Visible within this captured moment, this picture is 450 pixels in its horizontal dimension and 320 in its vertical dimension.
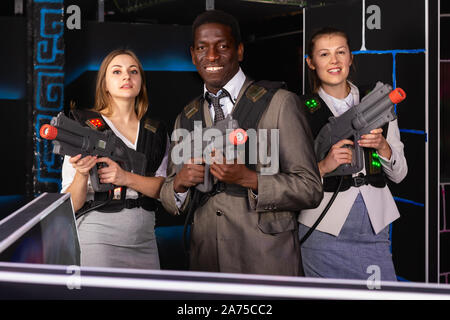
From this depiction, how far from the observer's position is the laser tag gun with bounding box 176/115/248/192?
150 cm

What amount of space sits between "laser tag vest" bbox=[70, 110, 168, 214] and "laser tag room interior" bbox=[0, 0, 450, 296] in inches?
24.1

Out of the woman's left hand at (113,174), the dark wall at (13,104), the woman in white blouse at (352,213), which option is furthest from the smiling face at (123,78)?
the dark wall at (13,104)

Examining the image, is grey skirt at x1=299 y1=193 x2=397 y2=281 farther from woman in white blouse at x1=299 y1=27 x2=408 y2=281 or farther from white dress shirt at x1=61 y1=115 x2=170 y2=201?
white dress shirt at x1=61 y1=115 x2=170 y2=201

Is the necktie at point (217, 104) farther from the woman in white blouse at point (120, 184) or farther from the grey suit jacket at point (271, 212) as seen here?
the woman in white blouse at point (120, 184)

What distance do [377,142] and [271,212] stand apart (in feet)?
1.81

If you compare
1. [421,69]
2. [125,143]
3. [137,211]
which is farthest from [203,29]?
[421,69]

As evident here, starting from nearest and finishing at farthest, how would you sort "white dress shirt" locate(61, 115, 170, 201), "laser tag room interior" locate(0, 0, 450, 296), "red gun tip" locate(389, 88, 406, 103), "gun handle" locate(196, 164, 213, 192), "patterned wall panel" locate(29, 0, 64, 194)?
"gun handle" locate(196, 164, 213, 192)
"red gun tip" locate(389, 88, 406, 103)
"white dress shirt" locate(61, 115, 170, 201)
"laser tag room interior" locate(0, 0, 450, 296)
"patterned wall panel" locate(29, 0, 64, 194)

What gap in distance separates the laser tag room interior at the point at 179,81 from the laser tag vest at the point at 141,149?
0.61 meters

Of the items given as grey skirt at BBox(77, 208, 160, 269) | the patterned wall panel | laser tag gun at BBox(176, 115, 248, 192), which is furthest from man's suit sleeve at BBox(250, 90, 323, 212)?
the patterned wall panel

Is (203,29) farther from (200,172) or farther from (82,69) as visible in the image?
(82,69)

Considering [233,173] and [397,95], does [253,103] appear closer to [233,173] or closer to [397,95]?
[233,173]

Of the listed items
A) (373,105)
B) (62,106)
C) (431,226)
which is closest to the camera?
(373,105)
